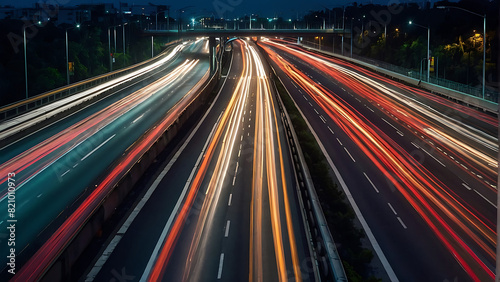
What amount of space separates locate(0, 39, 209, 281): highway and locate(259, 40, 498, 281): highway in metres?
12.2

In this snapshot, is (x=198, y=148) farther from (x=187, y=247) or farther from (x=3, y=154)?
(x=187, y=247)

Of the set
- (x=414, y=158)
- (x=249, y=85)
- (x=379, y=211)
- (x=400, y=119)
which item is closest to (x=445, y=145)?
(x=414, y=158)

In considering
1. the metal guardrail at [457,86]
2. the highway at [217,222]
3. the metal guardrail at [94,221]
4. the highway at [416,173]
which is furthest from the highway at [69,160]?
the metal guardrail at [457,86]

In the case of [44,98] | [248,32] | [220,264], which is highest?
[248,32]

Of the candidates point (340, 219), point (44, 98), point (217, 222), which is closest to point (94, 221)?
point (217, 222)

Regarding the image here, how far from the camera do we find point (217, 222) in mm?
23594

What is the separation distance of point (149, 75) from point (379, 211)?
6596 cm

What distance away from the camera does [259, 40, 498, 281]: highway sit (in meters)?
22.4

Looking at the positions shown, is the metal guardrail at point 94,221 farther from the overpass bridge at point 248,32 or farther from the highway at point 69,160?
the overpass bridge at point 248,32

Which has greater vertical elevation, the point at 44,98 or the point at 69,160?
the point at 44,98

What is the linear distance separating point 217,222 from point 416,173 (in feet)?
49.3

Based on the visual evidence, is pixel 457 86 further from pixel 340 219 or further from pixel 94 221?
pixel 94 221

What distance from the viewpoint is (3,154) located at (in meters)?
34.0

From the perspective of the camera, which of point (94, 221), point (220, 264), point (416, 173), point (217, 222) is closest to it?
point (220, 264)
